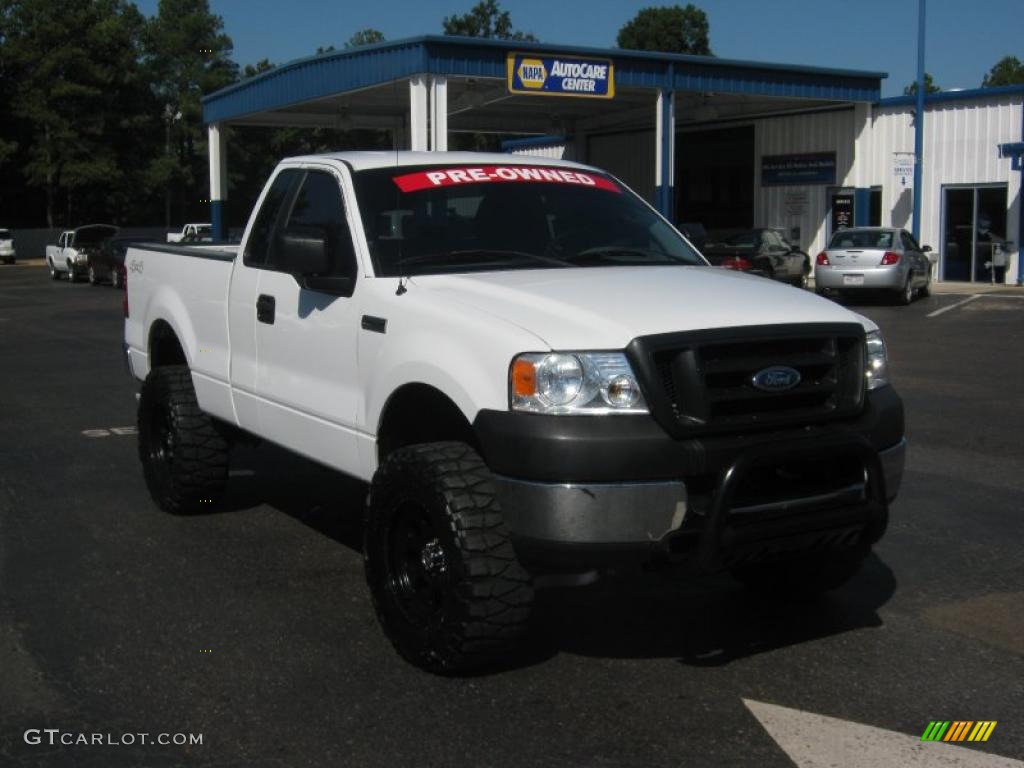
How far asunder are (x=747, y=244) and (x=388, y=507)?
23784 millimetres

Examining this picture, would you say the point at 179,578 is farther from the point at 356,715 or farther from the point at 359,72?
the point at 359,72

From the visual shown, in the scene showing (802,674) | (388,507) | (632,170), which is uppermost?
(632,170)

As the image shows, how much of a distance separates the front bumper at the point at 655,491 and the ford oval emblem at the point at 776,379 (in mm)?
161

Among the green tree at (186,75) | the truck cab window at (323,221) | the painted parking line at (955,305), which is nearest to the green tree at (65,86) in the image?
the green tree at (186,75)

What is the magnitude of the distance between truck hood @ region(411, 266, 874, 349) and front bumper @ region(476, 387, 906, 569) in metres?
0.34

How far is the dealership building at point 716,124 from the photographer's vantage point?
26.1 metres

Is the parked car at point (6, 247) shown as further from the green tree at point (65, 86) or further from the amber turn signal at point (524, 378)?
the amber turn signal at point (524, 378)

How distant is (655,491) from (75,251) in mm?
36568

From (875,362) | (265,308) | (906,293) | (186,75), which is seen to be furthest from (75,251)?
(186,75)

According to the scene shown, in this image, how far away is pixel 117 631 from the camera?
5.06 m

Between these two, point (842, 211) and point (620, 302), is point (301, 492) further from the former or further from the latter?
point (842, 211)

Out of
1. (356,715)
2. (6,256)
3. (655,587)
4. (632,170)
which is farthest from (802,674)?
(6,256)

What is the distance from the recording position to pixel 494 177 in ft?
18.8

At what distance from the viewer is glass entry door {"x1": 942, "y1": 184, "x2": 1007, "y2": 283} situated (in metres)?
30.5
